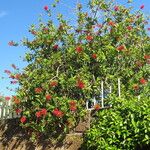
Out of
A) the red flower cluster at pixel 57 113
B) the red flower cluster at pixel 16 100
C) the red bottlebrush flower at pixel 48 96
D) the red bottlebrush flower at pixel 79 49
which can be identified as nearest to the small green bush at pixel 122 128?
the red flower cluster at pixel 57 113

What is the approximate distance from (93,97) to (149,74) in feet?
7.51

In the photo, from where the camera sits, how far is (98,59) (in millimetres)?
10836

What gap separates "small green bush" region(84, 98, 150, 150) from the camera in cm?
781

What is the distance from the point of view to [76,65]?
11.1 meters

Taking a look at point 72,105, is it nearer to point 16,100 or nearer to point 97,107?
point 97,107

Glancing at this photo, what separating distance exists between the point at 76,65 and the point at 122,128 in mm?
3354

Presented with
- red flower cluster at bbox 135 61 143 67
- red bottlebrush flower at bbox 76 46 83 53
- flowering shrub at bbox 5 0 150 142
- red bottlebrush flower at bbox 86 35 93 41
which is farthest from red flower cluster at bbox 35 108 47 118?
red flower cluster at bbox 135 61 143 67

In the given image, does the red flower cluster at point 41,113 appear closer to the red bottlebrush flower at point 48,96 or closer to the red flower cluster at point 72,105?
the red bottlebrush flower at point 48,96

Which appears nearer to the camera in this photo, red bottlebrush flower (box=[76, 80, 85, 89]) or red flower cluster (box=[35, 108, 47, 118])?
red flower cluster (box=[35, 108, 47, 118])

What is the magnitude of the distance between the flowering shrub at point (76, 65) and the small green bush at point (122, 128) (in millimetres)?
749

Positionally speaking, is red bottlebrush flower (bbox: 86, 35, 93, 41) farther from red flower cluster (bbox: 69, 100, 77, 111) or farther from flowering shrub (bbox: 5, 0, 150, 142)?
red flower cluster (bbox: 69, 100, 77, 111)

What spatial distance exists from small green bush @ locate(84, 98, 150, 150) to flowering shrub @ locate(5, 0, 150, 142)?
0.75 meters

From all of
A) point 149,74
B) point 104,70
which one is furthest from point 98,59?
point 149,74

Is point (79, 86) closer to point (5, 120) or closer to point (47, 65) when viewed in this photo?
point (47, 65)
